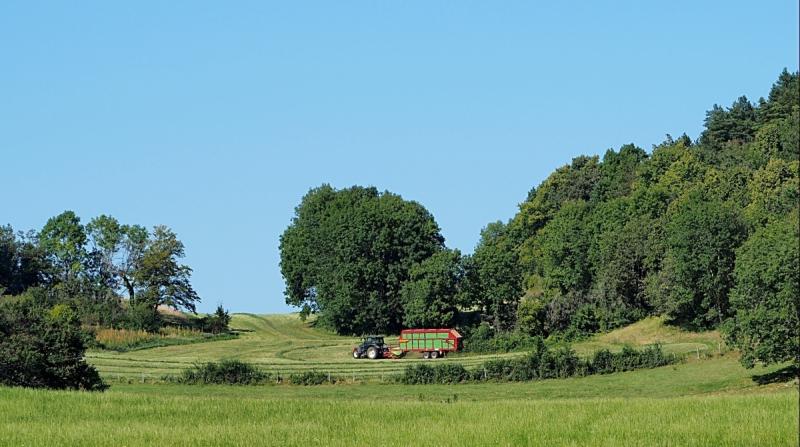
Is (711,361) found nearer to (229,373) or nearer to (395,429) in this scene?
(229,373)

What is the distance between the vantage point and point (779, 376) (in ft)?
201

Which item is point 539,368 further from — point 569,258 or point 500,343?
point 569,258

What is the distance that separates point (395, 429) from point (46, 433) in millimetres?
9695

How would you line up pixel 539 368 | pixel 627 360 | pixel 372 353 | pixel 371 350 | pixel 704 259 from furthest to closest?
pixel 371 350, pixel 372 353, pixel 704 259, pixel 627 360, pixel 539 368

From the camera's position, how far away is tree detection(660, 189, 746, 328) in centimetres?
8481

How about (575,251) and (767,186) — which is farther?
(575,251)

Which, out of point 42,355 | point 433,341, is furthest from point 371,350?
point 42,355

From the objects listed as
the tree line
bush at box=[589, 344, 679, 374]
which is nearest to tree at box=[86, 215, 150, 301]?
the tree line

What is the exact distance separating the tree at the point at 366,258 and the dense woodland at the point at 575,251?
0.15 m

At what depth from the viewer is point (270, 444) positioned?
31.3 meters

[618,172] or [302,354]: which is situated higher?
[618,172]

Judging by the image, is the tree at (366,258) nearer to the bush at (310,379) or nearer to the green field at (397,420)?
the bush at (310,379)

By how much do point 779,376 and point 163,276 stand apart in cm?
7192

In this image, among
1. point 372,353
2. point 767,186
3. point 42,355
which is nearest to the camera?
point 42,355
